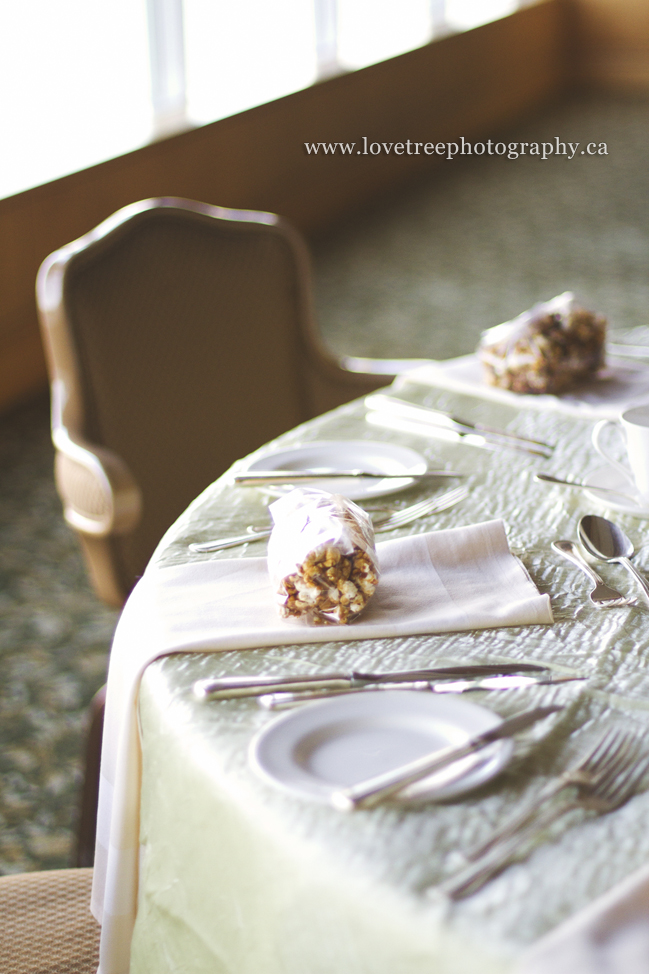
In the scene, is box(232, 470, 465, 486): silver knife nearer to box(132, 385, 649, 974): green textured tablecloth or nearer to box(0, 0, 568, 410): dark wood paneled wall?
box(132, 385, 649, 974): green textured tablecloth

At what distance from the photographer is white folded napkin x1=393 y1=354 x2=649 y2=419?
4.69 ft

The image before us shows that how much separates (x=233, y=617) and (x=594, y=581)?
1.16 ft

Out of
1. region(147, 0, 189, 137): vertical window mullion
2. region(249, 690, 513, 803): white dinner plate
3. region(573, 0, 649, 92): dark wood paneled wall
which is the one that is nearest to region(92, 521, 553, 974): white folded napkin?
region(249, 690, 513, 803): white dinner plate

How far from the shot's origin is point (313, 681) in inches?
32.2

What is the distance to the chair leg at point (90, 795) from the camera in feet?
5.67

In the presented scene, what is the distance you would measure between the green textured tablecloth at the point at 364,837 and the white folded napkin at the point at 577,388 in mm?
421

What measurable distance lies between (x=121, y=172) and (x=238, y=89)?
1370 millimetres

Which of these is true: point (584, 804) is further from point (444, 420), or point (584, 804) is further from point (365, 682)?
point (444, 420)

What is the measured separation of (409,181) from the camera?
273 inches

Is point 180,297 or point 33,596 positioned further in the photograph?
point 33,596

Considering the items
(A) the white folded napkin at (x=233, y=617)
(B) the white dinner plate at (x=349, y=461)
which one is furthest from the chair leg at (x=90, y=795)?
(A) the white folded napkin at (x=233, y=617)

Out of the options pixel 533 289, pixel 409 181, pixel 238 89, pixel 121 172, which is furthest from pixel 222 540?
pixel 409 181

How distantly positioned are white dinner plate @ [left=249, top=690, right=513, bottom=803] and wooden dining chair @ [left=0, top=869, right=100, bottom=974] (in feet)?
1.53

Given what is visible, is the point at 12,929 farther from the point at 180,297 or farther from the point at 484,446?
the point at 180,297
